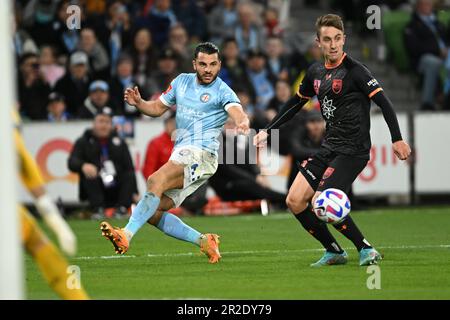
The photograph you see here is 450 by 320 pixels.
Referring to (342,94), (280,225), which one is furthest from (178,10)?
(342,94)

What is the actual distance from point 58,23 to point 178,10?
9.05 feet

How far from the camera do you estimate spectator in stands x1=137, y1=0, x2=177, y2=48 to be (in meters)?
23.9

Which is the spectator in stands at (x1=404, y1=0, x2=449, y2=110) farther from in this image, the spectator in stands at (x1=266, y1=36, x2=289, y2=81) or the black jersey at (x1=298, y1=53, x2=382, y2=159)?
the black jersey at (x1=298, y1=53, x2=382, y2=159)

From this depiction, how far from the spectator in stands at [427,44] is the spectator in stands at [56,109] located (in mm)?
7486

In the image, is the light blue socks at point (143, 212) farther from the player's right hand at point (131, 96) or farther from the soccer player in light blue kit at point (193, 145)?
the player's right hand at point (131, 96)

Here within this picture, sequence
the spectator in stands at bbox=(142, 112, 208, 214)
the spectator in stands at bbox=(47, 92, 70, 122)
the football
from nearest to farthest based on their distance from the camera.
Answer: the football < the spectator in stands at bbox=(142, 112, 208, 214) < the spectator in stands at bbox=(47, 92, 70, 122)

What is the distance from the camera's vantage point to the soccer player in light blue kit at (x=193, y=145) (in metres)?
12.6

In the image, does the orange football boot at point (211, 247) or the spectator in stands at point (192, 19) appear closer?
the orange football boot at point (211, 247)

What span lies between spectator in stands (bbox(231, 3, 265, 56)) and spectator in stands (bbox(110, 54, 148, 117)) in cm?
300

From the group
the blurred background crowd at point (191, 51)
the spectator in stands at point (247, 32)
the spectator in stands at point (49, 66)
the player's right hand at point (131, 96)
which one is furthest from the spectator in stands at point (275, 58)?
the player's right hand at point (131, 96)

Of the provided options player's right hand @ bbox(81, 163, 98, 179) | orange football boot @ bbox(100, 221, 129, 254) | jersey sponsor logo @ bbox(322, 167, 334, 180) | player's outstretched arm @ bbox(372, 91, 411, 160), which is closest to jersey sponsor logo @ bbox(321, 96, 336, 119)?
player's outstretched arm @ bbox(372, 91, 411, 160)

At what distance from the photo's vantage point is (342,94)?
1220 cm

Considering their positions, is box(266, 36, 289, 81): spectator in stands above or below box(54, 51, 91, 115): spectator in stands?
above

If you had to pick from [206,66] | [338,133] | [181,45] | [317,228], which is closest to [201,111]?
[206,66]
